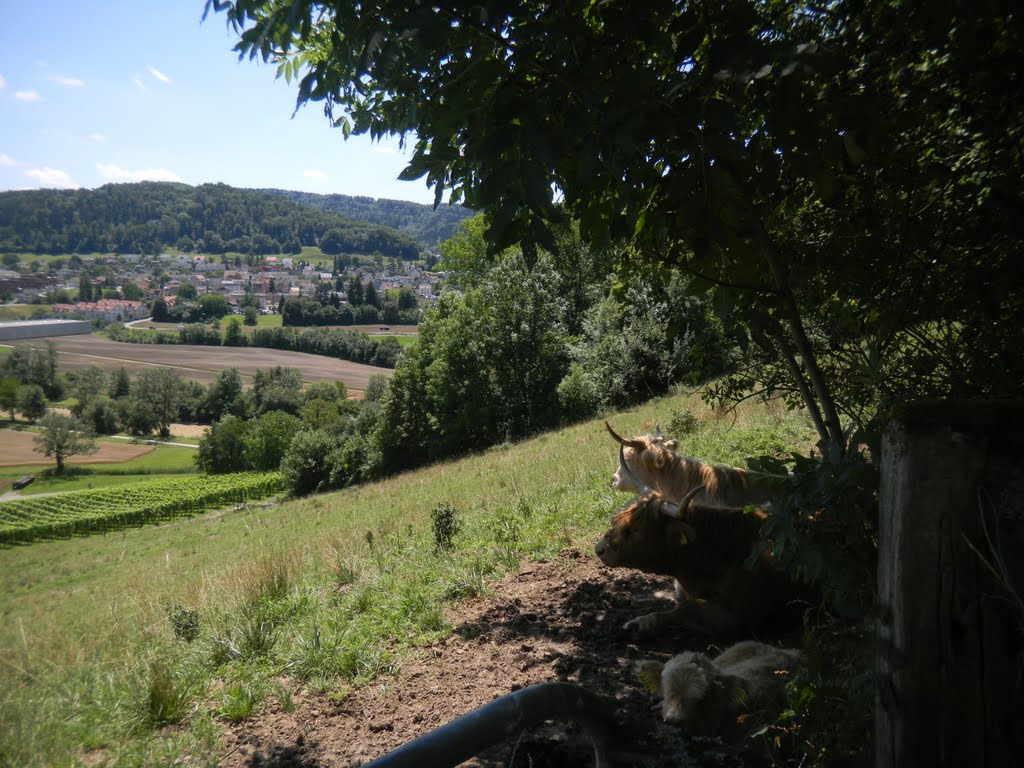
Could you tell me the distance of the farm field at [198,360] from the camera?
66988mm

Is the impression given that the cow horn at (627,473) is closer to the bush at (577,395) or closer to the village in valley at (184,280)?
the bush at (577,395)

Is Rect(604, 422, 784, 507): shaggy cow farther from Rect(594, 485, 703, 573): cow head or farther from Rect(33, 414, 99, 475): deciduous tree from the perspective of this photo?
Rect(33, 414, 99, 475): deciduous tree

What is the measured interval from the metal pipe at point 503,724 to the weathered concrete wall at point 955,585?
3.23 ft

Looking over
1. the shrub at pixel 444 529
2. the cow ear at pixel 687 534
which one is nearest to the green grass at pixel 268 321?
the shrub at pixel 444 529

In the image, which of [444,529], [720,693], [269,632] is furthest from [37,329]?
[720,693]

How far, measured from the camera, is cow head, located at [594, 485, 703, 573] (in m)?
3.88

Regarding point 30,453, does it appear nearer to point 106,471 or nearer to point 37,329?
point 106,471

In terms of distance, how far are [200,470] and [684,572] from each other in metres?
72.8

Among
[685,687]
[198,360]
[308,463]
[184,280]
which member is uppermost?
[184,280]

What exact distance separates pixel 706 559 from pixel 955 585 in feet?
8.73

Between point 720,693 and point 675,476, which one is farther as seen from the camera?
point 675,476

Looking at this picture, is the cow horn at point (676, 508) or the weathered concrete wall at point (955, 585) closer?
the weathered concrete wall at point (955, 585)

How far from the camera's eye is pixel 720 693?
9.20ft

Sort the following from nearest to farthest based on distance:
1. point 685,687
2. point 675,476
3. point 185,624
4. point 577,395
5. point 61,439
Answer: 1. point 685,687
2. point 185,624
3. point 675,476
4. point 577,395
5. point 61,439
